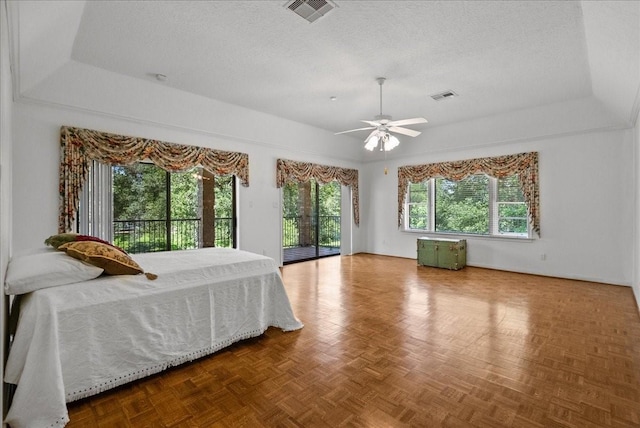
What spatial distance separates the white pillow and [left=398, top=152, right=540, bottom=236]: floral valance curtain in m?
6.30

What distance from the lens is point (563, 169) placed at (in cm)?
538

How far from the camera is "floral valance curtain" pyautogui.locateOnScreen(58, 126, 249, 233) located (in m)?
3.85

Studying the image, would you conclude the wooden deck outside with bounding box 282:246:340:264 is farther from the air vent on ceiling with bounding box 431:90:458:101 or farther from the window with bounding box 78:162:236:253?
the air vent on ceiling with bounding box 431:90:458:101

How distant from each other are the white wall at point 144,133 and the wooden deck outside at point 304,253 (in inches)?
43.0

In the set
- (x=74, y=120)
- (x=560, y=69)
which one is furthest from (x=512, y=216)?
(x=74, y=120)

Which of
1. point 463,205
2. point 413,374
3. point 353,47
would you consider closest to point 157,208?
point 353,47

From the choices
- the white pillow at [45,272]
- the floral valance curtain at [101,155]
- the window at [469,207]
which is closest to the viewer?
the white pillow at [45,272]

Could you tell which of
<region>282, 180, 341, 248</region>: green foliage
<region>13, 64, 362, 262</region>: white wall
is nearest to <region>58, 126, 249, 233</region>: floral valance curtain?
<region>13, 64, 362, 262</region>: white wall

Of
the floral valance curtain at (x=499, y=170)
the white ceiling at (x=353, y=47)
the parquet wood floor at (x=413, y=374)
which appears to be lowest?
the parquet wood floor at (x=413, y=374)

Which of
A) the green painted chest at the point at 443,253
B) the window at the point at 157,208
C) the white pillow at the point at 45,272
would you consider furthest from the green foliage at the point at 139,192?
the green painted chest at the point at 443,253

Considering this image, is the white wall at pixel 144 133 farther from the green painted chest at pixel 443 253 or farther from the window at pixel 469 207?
the green painted chest at pixel 443 253

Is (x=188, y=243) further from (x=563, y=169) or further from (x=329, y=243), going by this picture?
Answer: (x=563, y=169)

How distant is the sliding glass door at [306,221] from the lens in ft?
24.2

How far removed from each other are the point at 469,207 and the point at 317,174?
3301mm
